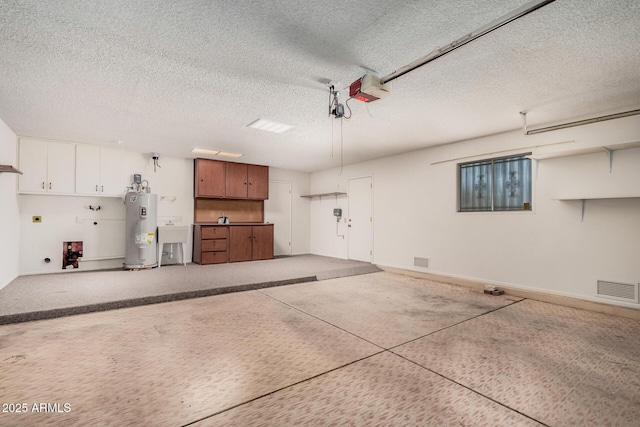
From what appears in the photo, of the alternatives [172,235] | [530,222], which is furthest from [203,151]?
[530,222]

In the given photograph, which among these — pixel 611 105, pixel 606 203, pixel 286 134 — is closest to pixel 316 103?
pixel 286 134

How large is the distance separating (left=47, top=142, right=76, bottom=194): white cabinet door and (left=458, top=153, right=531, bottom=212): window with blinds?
23.8 feet

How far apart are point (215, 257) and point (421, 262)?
14.9 feet

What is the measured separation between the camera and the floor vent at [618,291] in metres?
3.60

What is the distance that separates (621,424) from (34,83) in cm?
564

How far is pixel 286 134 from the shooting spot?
499 centimetres

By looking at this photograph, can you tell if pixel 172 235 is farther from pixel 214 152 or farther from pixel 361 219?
pixel 361 219

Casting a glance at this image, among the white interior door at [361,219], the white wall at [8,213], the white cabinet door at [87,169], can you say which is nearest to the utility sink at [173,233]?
the white cabinet door at [87,169]

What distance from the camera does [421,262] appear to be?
19.3 feet

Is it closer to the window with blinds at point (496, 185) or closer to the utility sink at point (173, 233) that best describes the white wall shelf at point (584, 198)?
the window with blinds at point (496, 185)

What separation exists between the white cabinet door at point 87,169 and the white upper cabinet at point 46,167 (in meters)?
0.09

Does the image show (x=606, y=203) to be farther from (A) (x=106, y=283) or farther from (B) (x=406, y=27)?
(A) (x=106, y=283)

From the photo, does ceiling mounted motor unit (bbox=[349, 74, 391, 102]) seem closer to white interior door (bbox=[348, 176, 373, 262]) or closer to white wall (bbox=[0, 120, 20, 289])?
white interior door (bbox=[348, 176, 373, 262])

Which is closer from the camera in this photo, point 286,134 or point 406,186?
point 286,134
